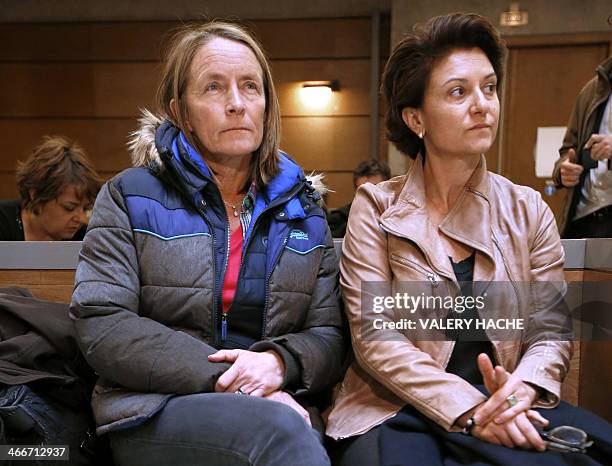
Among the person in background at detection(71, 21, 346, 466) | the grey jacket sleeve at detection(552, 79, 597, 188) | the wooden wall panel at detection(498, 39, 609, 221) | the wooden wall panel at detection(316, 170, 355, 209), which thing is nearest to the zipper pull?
the person in background at detection(71, 21, 346, 466)

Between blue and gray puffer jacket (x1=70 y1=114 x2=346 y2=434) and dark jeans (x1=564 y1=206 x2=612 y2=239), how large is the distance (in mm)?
1263

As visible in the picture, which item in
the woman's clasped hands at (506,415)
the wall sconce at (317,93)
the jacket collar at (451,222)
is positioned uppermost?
the wall sconce at (317,93)

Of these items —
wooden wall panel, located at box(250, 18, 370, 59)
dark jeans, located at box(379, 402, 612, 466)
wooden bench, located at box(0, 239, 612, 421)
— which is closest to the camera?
dark jeans, located at box(379, 402, 612, 466)

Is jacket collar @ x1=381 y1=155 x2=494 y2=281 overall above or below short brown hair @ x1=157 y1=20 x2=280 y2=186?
below

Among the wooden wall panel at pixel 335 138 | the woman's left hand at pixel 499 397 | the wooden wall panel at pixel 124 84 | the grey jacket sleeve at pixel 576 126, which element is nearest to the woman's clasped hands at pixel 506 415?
the woman's left hand at pixel 499 397

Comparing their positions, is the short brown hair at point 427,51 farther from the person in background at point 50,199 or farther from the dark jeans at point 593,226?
the person in background at point 50,199

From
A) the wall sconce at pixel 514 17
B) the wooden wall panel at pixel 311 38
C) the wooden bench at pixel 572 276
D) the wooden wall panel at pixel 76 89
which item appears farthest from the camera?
the wooden wall panel at pixel 76 89

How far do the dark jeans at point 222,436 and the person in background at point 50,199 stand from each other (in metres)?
1.27

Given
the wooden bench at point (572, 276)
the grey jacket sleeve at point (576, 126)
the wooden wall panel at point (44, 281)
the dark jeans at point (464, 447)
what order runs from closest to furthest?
the dark jeans at point (464, 447), the wooden bench at point (572, 276), the wooden wall panel at point (44, 281), the grey jacket sleeve at point (576, 126)

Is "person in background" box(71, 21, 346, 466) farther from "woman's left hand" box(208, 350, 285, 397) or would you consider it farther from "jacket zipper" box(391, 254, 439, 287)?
"jacket zipper" box(391, 254, 439, 287)

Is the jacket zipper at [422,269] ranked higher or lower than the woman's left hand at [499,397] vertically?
higher

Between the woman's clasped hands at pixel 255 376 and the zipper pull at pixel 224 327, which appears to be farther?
the zipper pull at pixel 224 327

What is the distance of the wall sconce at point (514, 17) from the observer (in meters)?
4.58
